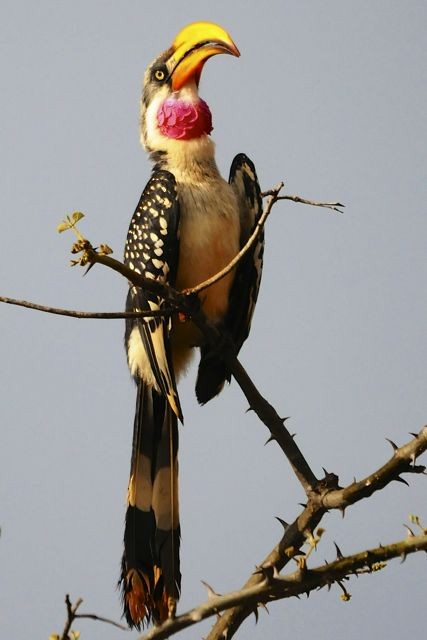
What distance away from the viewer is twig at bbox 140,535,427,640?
2.52 meters

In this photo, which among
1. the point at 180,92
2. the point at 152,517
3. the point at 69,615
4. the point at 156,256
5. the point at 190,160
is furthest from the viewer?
the point at 180,92

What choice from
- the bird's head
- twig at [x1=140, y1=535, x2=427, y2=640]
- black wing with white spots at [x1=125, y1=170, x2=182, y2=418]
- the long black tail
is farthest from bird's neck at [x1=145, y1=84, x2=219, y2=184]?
twig at [x1=140, y1=535, x2=427, y2=640]

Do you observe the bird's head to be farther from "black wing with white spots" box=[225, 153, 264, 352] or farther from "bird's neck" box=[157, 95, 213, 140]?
"black wing with white spots" box=[225, 153, 264, 352]

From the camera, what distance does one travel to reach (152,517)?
158 inches

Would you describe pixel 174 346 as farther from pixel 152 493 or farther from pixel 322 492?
pixel 322 492

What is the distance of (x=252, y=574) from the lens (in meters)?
2.89

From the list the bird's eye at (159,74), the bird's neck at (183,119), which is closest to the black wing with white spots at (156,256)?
the bird's neck at (183,119)

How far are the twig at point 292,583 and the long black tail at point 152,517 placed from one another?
0.98 m

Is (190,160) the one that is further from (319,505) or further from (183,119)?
(319,505)

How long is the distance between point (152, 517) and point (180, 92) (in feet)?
6.60

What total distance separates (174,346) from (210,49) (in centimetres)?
137

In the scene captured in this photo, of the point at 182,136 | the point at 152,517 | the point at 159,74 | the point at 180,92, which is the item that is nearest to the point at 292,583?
the point at 152,517

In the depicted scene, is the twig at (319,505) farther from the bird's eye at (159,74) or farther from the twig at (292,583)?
the bird's eye at (159,74)

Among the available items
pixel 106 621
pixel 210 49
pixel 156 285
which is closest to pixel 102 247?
pixel 156 285
